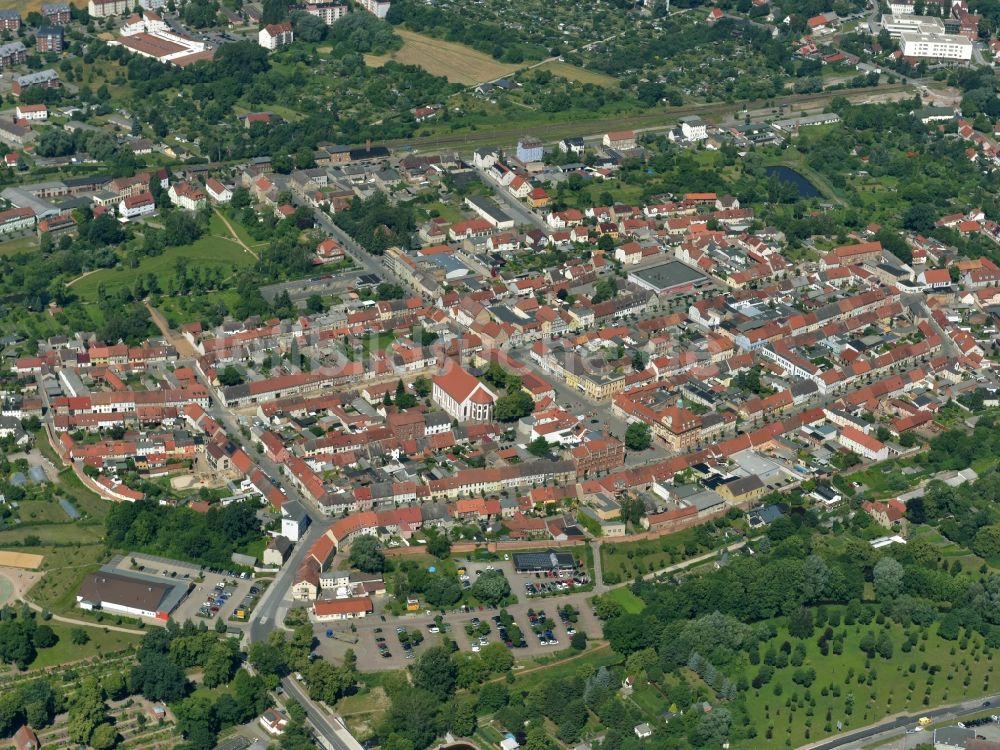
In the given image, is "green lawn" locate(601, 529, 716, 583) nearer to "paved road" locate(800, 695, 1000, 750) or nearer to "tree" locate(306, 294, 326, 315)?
"paved road" locate(800, 695, 1000, 750)

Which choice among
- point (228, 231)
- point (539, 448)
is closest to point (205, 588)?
point (539, 448)

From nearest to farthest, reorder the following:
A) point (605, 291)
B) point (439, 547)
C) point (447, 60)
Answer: point (439, 547)
point (605, 291)
point (447, 60)

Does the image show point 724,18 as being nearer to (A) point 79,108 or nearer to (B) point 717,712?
(A) point 79,108

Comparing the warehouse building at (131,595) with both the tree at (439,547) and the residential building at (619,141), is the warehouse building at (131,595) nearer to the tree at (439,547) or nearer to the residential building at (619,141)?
the tree at (439,547)

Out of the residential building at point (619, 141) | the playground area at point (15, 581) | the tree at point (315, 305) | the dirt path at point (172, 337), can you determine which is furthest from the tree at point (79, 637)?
the residential building at point (619, 141)

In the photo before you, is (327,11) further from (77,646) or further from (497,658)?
(497,658)

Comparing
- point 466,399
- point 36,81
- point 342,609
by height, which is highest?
point 36,81

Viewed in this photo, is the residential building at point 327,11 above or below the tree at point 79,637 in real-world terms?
above

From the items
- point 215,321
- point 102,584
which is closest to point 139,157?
point 215,321

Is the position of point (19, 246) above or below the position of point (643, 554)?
above
